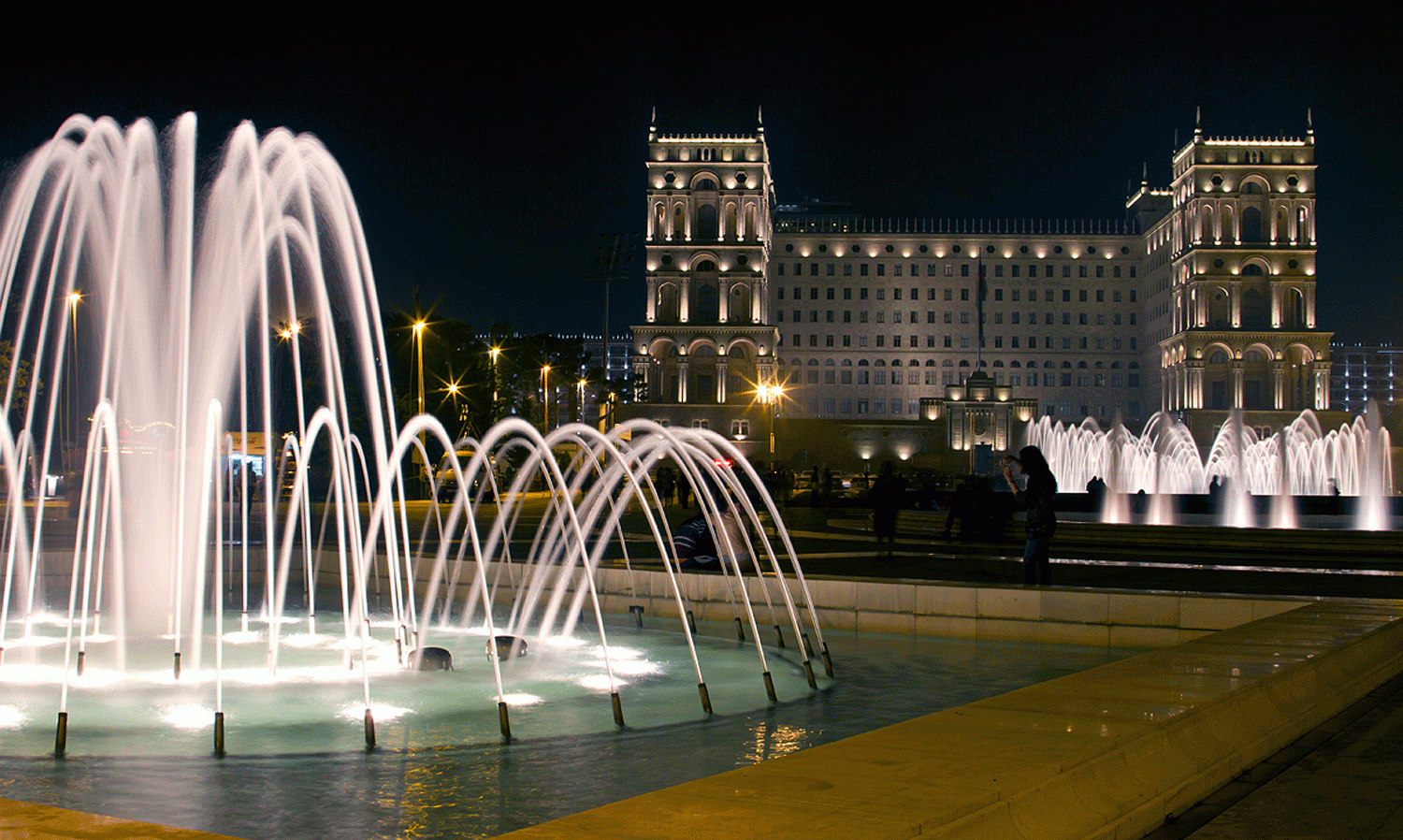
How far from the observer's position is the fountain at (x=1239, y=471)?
27750 millimetres

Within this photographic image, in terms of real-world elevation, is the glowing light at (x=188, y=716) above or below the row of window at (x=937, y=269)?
below

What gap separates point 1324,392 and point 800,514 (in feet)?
240

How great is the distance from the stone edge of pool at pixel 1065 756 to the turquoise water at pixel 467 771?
1535 mm

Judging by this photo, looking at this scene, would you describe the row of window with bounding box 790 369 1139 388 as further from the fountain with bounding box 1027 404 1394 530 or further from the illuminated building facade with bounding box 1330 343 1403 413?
the illuminated building facade with bounding box 1330 343 1403 413

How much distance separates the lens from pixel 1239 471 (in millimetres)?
43938

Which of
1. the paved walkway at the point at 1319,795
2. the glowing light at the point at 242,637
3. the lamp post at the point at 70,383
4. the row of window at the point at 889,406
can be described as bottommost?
the glowing light at the point at 242,637

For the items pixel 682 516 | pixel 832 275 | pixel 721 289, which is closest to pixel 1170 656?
pixel 682 516

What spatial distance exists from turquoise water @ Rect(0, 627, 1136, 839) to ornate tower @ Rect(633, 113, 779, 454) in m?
82.6

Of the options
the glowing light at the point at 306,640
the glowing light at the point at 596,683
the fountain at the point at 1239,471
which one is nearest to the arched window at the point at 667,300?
the fountain at the point at 1239,471

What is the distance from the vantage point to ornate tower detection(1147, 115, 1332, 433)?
92500 mm

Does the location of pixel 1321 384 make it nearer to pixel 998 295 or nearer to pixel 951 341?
pixel 998 295

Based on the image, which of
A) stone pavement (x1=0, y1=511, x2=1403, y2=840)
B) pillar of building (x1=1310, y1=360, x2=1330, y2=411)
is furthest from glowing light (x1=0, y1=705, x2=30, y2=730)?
pillar of building (x1=1310, y1=360, x2=1330, y2=411)

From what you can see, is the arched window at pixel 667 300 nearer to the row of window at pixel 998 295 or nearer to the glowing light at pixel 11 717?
the row of window at pixel 998 295

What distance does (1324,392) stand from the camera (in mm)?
91750
